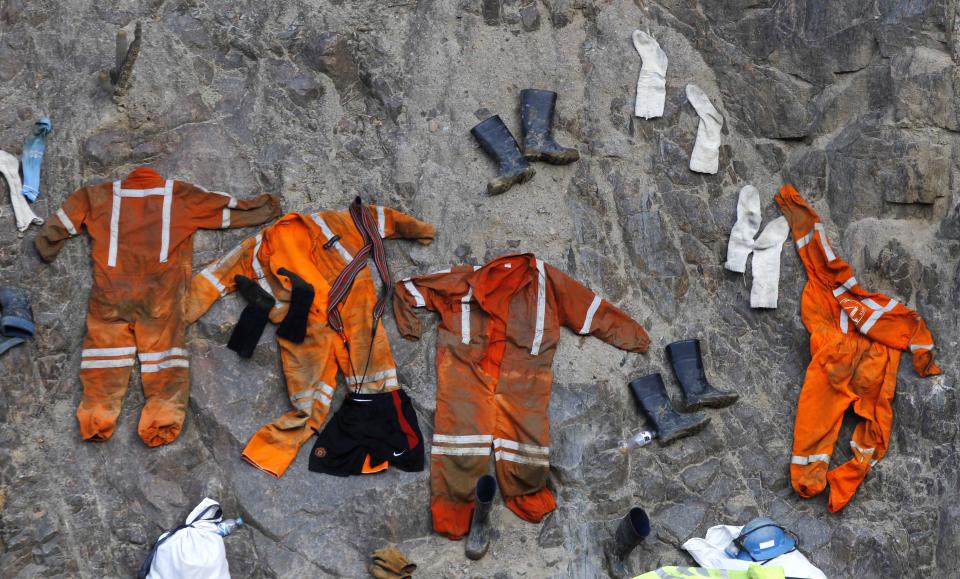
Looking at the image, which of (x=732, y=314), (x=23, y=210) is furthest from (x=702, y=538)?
(x=23, y=210)

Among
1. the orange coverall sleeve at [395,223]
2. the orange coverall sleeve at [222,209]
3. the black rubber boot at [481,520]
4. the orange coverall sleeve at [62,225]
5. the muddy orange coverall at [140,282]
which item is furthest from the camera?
the orange coverall sleeve at [395,223]

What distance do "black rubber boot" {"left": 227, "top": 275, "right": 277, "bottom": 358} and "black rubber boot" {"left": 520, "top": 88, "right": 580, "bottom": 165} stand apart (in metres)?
1.84

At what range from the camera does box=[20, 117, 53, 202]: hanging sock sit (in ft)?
22.3

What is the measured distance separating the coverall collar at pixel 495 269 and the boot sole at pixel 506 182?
0.45 m

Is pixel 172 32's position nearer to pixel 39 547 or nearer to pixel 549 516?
pixel 39 547

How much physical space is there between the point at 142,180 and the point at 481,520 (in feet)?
9.10

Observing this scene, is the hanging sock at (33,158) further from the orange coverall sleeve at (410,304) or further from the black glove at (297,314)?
the orange coverall sleeve at (410,304)

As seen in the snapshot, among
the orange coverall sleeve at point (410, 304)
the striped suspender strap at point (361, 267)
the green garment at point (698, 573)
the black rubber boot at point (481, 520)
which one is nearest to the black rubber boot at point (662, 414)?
the black rubber boot at point (481, 520)

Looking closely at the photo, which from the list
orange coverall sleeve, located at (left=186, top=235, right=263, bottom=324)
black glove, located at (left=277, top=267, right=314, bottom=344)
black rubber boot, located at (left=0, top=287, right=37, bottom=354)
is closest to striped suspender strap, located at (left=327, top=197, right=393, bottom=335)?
black glove, located at (left=277, top=267, right=314, bottom=344)

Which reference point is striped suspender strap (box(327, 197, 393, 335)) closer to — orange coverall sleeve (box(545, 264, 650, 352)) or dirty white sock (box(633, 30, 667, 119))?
orange coverall sleeve (box(545, 264, 650, 352))

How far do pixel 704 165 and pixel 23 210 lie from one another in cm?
410

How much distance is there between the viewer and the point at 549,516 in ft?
21.9

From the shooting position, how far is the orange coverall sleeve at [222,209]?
6.92 meters

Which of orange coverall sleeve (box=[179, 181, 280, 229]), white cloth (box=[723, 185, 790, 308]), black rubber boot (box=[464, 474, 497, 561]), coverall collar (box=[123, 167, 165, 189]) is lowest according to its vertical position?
black rubber boot (box=[464, 474, 497, 561])
